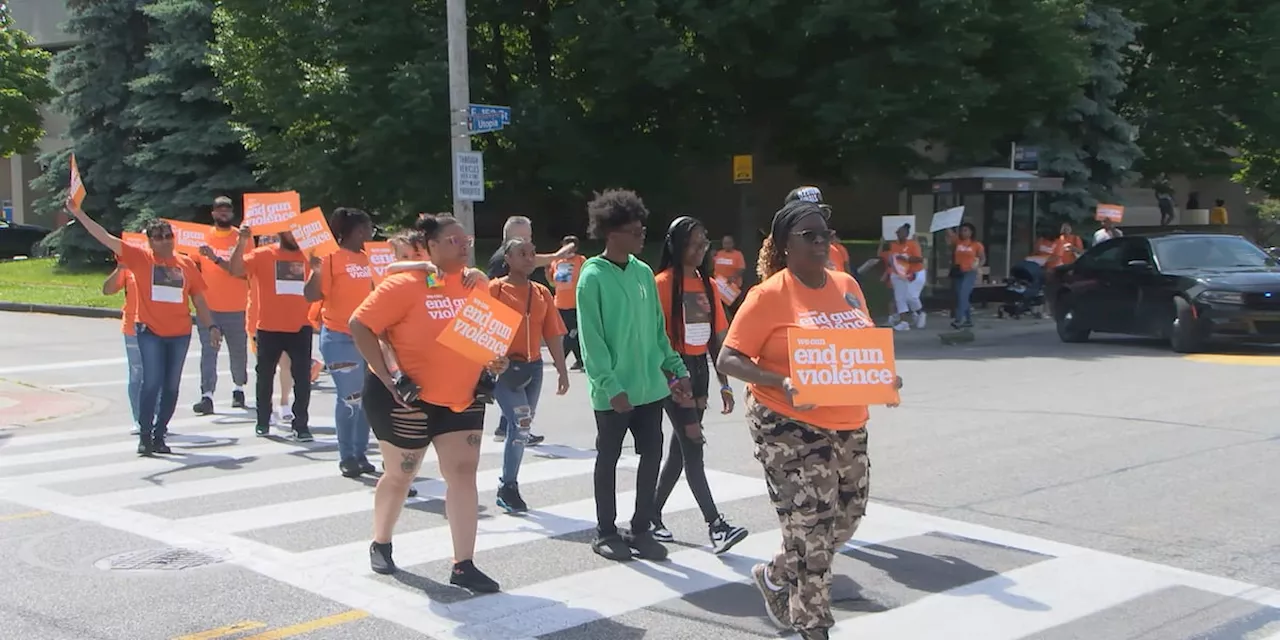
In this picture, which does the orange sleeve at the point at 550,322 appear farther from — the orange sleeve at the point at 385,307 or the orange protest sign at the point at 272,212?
the orange protest sign at the point at 272,212

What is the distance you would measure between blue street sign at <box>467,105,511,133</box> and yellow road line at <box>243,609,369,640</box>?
1281 centimetres

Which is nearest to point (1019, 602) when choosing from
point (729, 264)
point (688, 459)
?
point (688, 459)

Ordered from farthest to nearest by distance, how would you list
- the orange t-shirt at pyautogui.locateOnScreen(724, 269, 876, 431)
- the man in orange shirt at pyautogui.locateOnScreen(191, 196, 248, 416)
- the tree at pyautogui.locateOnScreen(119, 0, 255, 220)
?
the tree at pyautogui.locateOnScreen(119, 0, 255, 220), the man in orange shirt at pyautogui.locateOnScreen(191, 196, 248, 416), the orange t-shirt at pyautogui.locateOnScreen(724, 269, 876, 431)

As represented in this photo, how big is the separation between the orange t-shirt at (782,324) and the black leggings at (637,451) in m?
1.48

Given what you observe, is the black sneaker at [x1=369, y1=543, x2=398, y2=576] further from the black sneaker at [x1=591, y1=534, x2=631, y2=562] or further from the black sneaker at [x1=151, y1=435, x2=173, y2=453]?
the black sneaker at [x1=151, y1=435, x2=173, y2=453]

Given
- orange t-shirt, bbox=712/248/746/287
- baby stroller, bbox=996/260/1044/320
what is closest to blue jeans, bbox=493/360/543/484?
orange t-shirt, bbox=712/248/746/287

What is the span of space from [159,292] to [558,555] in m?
4.74

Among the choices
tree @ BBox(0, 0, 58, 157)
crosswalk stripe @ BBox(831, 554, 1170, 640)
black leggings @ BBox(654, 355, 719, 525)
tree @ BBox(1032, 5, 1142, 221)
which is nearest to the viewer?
crosswalk stripe @ BBox(831, 554, 1170, 640)

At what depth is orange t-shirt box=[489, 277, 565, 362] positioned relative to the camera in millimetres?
8209

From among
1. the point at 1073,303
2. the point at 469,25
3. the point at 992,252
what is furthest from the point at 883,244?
the point at 469,25

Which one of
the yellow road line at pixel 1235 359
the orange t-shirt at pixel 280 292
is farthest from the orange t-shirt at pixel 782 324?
the yellow road line at pixel 1235 359

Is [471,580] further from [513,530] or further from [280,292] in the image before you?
[280,292]

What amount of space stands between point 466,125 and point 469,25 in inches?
306

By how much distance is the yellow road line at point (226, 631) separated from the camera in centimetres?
550
